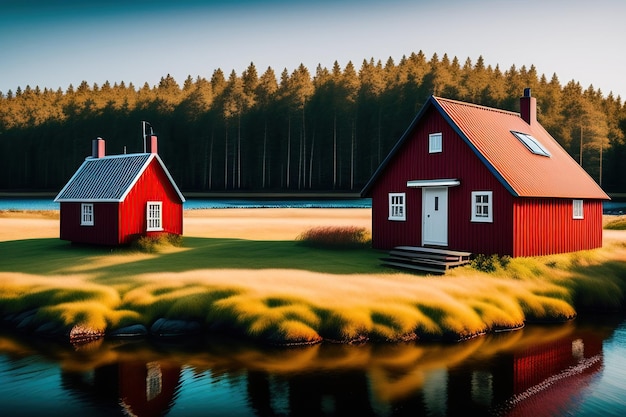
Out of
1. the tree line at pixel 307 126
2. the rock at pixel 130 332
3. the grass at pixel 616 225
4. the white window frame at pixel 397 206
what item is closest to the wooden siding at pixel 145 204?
the white window frame at pixel 397 206

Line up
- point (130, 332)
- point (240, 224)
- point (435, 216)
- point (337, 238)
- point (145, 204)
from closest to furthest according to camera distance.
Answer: point (130, 332) → point (435, 216) → point (337, 238) → point (145, 204) → point (240, 224)

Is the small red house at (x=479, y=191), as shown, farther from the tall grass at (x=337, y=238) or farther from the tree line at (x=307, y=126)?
the tree line at (x=307, y=126)

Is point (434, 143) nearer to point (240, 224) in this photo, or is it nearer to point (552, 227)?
point (552, 227)

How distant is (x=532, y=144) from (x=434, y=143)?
5320mm

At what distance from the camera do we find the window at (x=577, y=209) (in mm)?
26317

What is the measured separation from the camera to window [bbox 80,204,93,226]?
29047 mm

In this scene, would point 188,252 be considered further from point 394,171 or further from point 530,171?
point 530,171

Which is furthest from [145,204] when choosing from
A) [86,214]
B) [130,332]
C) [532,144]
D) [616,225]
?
[616,225]

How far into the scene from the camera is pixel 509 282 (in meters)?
19.8

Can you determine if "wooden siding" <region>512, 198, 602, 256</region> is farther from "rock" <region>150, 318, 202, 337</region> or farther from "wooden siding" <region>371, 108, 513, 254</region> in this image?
"rock" <region>150, 318, 202, 337</region>

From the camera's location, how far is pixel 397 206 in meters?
26.6

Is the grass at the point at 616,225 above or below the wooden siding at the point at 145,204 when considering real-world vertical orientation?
below

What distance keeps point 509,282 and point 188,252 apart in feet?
49.5

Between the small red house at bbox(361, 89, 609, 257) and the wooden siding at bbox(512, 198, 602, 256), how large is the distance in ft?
0.14
